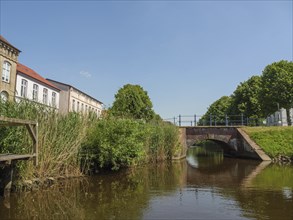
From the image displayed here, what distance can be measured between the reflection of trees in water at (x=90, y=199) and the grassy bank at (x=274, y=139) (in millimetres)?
14525

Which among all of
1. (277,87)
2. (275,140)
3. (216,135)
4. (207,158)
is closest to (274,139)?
(275,140)

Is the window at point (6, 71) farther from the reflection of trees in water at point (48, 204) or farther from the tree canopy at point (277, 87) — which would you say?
the tree canopy at point (277, 87)

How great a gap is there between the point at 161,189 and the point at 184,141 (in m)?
17.8

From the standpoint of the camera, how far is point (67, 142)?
13.0 m

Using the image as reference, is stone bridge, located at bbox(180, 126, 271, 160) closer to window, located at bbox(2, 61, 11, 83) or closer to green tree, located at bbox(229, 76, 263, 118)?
green tree, located at bbox(229, 76, 263, 118)

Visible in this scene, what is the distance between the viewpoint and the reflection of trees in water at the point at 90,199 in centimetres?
799

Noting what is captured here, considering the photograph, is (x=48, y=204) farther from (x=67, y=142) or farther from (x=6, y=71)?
(x=6, y=71)

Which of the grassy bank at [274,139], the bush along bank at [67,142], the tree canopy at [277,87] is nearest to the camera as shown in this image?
the bush along bank at [67,142]

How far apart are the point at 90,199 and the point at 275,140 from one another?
2120cm

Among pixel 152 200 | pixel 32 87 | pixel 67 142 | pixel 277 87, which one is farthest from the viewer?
Result: pixel 32 87

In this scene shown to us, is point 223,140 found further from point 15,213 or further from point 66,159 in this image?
point 15,213

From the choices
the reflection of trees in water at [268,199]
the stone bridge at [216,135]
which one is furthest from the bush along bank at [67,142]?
the stone bridge at [216,135]

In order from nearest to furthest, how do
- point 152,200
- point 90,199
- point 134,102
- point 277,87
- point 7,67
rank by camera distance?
point 152,200 < point 90,199 < point 7,67 < point 277,87 < point 134,102

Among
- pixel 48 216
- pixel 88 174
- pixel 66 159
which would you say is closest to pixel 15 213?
pixel 48 216
